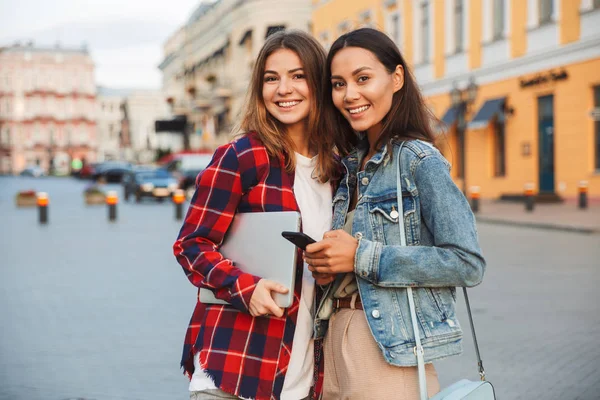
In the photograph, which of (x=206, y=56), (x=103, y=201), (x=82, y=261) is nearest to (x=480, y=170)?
(x=103, y=201)

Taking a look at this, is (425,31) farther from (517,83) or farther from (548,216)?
(548,216)

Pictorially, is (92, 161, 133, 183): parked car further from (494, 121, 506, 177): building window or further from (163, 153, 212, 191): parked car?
(494, 121, 506, 177): building window

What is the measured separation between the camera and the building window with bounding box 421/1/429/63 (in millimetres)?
30219

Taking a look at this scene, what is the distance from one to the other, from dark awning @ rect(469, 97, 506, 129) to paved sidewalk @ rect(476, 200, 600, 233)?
3.29 meters

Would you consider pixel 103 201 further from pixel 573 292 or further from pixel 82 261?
pixel 573 292

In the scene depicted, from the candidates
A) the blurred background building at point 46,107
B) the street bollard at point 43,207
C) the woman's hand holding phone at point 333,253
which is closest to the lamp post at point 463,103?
the street bollard at point 43,207

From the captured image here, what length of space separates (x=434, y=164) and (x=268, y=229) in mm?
514

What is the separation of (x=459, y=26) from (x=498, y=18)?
2.40 m

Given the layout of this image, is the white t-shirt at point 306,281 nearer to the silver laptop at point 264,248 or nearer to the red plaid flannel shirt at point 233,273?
the red plaid flannel shirt at point 233,273

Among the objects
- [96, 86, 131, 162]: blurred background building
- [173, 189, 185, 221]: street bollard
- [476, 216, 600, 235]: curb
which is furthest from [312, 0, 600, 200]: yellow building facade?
[96, 86, 131, 162]: blurred background building

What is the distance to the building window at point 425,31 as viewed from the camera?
99.1 feet

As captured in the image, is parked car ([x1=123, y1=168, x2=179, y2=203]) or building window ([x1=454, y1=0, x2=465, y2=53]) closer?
building window ([x1=454, y1=0, x2=465, y2=53])

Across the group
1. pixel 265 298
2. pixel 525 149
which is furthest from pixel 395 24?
pixel 265 298

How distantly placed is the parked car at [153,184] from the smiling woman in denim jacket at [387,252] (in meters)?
28.2
